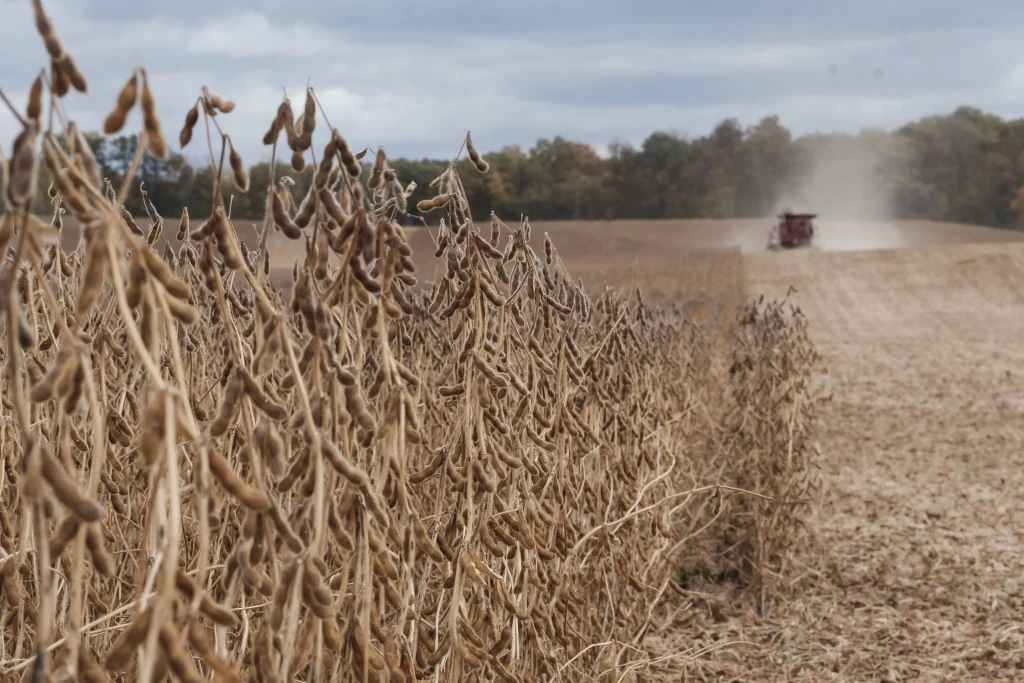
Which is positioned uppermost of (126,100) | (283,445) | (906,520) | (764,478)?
(126,100)

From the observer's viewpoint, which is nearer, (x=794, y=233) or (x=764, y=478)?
(x=764, y=478)

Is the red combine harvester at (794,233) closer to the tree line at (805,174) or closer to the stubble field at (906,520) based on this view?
the stubble field at (906,520)

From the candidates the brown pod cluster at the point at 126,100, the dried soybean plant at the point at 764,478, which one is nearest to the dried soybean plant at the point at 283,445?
the brown pod cluster at the point at 126,100

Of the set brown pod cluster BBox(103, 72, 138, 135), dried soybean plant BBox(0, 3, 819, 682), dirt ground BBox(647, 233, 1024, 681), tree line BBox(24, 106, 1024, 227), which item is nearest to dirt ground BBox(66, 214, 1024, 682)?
dirt ground BBox(647, 233, 1024, 681)

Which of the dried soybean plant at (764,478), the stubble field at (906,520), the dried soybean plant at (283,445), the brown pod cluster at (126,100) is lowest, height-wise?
the stubble field at (906,520)

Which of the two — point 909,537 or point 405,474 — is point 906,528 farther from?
point 405,474

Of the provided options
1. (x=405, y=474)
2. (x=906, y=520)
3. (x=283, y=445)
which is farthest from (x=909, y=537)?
(x=283, y=445)

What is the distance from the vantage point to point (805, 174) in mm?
80375

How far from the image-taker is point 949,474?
27.6 ft

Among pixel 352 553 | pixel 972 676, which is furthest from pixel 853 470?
pixel 352 553

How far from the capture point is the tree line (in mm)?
67625

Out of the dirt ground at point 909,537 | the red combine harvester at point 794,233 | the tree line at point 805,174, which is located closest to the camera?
the dirt ground at point 909,537

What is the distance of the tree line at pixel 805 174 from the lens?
67.6 m

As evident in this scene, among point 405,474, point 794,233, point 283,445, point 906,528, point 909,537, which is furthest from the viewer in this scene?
point 794,233
